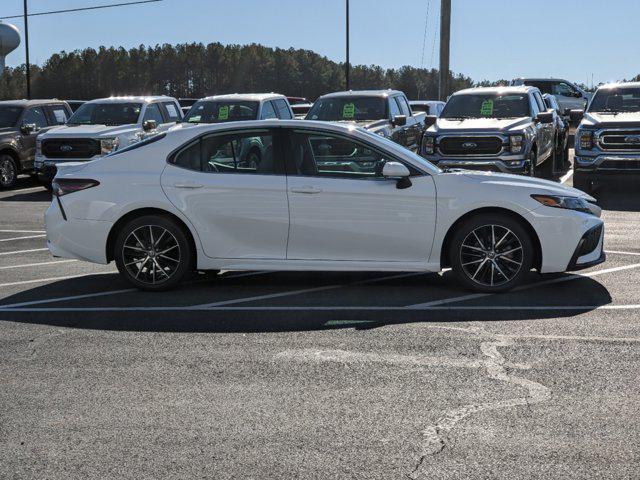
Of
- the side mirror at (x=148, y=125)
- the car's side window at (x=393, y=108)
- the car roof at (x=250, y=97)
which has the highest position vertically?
the car roof at (x=250, y=97)

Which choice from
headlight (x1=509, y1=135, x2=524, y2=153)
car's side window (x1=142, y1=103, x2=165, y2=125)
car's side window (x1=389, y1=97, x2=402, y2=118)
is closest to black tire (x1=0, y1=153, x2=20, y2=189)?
car's side window (x1=142, y1=103, x2=165, y2=125)

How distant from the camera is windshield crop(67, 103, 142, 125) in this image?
70.3 ft

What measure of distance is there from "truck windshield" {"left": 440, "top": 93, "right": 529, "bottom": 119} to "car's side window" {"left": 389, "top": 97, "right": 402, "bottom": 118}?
147 cm

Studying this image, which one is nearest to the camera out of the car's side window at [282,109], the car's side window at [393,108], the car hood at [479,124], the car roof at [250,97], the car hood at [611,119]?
the car hood at [611,119]

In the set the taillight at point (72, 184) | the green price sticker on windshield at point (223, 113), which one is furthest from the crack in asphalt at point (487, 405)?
the green price sticker on windshield at point (223, 113)

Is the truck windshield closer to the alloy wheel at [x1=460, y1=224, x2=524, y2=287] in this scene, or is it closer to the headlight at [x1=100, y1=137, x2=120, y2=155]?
the headlight at [x1=100, y1=137, x2=120, y2=155]

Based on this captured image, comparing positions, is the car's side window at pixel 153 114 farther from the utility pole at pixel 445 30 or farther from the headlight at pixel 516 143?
the utility pole at pixel 445 30

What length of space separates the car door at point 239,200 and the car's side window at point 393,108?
37.6 feet

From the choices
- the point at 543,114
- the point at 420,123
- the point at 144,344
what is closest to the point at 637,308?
the point at 144,344

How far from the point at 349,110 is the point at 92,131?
509 cm

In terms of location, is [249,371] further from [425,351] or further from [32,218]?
[32,218]

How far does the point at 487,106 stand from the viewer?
62.4 ft

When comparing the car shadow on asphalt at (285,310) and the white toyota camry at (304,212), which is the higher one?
the white toyota camry at (304,212)

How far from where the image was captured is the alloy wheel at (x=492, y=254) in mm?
8930
